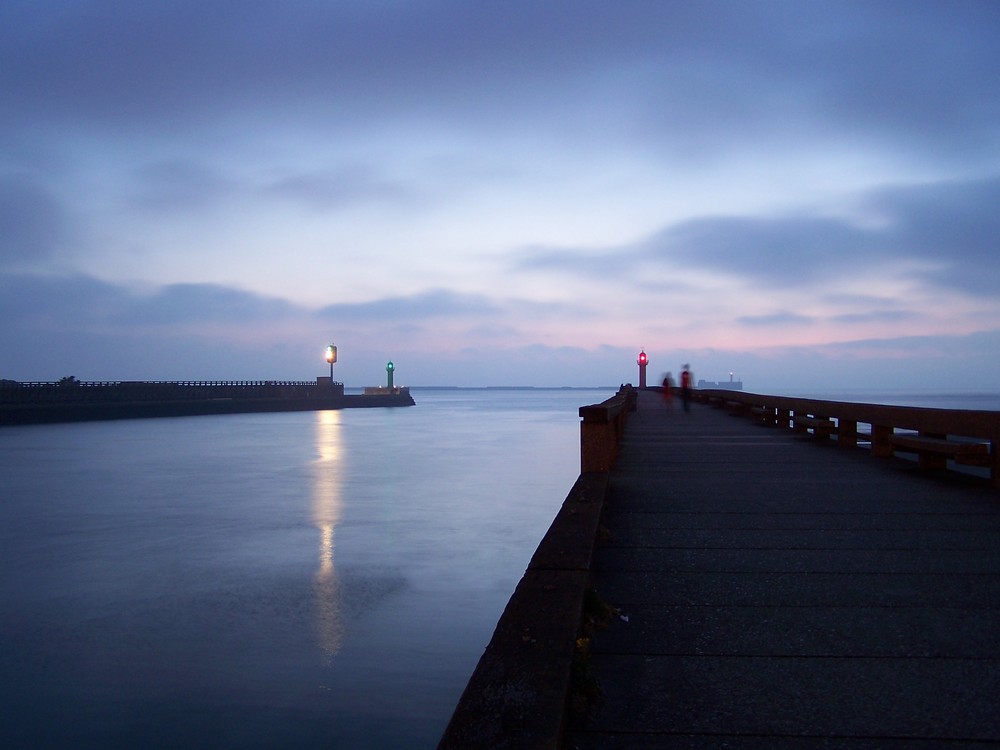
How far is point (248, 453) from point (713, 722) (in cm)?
3197

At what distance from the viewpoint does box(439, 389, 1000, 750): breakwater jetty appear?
103 inches

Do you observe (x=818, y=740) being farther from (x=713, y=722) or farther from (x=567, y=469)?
(x=567, y=469)

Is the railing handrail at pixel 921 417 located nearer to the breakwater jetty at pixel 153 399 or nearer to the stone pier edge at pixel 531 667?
the stone pier edge at pixel 531 667

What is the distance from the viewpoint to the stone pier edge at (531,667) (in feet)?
7.64

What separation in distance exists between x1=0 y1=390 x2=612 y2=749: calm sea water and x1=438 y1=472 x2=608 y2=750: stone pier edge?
324cm

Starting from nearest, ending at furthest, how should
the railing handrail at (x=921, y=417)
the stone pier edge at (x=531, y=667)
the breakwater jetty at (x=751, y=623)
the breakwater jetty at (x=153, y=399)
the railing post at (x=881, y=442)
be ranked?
1. the stone pier edge at (x=531, y=667)
2. the breakwater jetty at (x=751, y=623)
3. the railing handrail at (x=921, y=417)
4. the railing post at (x=881, y=442)
5. the breakwater jetty at (x=153, y=399)

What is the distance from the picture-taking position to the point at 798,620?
3.70 meters

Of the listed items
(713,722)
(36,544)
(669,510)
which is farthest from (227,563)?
(713,722)

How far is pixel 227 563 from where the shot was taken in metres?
12.3

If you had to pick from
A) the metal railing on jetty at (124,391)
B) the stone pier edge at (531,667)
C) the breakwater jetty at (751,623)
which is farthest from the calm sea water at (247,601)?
the metal railing on jetty at (124,391)

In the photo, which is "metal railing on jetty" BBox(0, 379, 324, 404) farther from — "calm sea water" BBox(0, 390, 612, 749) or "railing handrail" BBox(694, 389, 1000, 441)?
"railing handrail" BBox(694, 389, 1000, 441)

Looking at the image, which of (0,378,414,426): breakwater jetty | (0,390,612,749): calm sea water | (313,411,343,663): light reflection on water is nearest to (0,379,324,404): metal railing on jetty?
(0,378,414,426): breakwater jetty

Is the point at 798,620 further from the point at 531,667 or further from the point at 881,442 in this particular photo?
the point at 881,442

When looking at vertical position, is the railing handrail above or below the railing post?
above
